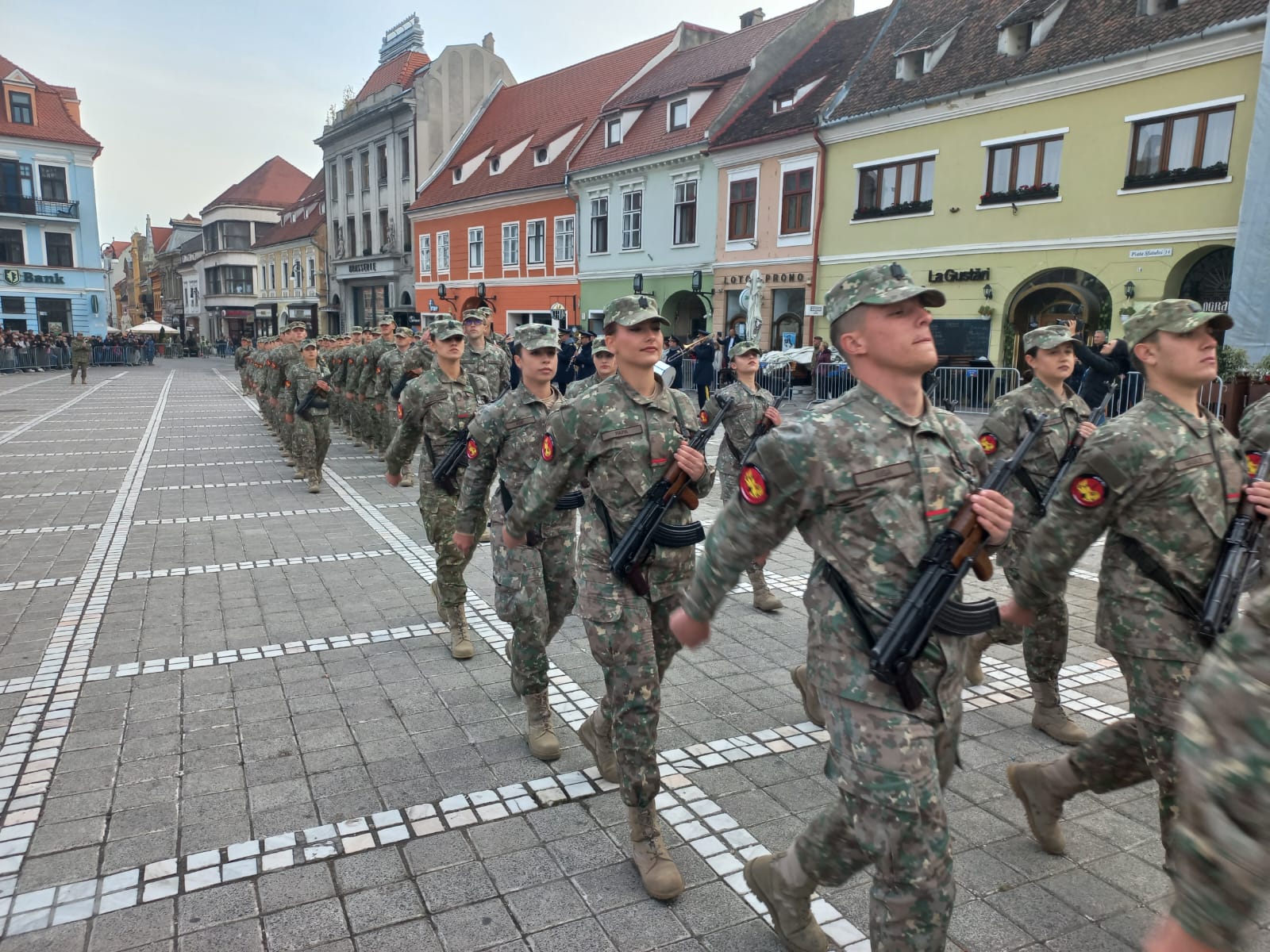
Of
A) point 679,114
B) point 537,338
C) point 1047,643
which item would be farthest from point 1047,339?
point 679,114

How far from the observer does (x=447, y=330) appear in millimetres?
7109

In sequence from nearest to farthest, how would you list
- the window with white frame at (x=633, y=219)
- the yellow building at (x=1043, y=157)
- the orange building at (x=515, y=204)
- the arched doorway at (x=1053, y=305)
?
the yellow building at (x=1043, y=157), the arched doorway at (x=1053, y=305), the window with white frame at (x=633, y=219), the orange building at (x=515, y=204)

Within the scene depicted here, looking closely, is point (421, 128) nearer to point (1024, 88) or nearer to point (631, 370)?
point (1024, 88)

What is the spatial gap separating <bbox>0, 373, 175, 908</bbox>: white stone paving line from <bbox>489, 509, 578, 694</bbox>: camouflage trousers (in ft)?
7.55

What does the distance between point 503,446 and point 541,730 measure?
62.0 inches

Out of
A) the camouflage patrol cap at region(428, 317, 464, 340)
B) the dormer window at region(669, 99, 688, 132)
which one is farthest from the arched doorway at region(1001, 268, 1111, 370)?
the camouflage patrol cap at region(428, 317, 464, 340)

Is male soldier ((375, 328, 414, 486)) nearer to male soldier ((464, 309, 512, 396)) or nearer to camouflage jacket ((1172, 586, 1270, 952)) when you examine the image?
male soldier ((464, 309, 512, 396))

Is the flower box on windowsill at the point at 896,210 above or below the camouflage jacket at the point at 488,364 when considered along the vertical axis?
above

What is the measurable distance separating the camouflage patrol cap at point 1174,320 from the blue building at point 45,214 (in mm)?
56577

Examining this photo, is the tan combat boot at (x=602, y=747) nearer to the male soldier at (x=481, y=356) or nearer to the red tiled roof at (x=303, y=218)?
the male soldier at (x=481, y=356)

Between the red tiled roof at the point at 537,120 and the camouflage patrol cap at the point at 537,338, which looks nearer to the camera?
the camouflage patrol cap at the point at 537,338

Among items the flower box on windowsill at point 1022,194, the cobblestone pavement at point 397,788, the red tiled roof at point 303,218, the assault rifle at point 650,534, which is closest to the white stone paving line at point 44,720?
the cobblestone pavement at point 397,788

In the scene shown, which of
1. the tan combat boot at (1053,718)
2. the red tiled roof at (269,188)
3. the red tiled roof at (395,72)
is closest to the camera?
the tan combat boot at (1053,718)

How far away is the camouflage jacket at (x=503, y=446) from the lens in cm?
489
